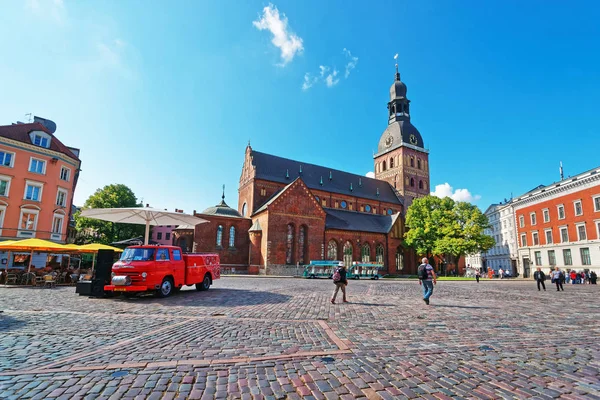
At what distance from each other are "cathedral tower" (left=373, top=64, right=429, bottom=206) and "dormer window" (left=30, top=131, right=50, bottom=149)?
168 feet

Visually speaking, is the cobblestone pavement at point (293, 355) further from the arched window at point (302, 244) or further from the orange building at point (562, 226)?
the orange building at point (562, 226)

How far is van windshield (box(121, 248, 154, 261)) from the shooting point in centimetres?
1266

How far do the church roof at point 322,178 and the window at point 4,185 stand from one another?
26.1 metres

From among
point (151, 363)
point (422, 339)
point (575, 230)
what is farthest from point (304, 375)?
point (575, 230)

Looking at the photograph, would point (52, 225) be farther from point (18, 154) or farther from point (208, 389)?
point (208, 389)

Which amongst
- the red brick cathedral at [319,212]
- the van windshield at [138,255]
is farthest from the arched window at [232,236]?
the van windshield at [138,255]

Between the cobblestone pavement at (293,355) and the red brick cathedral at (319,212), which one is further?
the red brick cathedral at (319,212)

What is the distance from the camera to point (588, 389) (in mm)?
3928

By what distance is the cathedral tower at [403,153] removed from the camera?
58469 mm

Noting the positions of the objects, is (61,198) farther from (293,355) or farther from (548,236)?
(548,236)

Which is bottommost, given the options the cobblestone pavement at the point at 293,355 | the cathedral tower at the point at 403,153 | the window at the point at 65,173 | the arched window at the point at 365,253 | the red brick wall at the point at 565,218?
the cobblestone pavement at the point at 293,355

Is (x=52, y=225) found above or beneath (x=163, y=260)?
above

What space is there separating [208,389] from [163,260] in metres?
10.6

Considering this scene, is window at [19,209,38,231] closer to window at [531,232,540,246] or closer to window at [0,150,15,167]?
window at [0,150,15,167]
